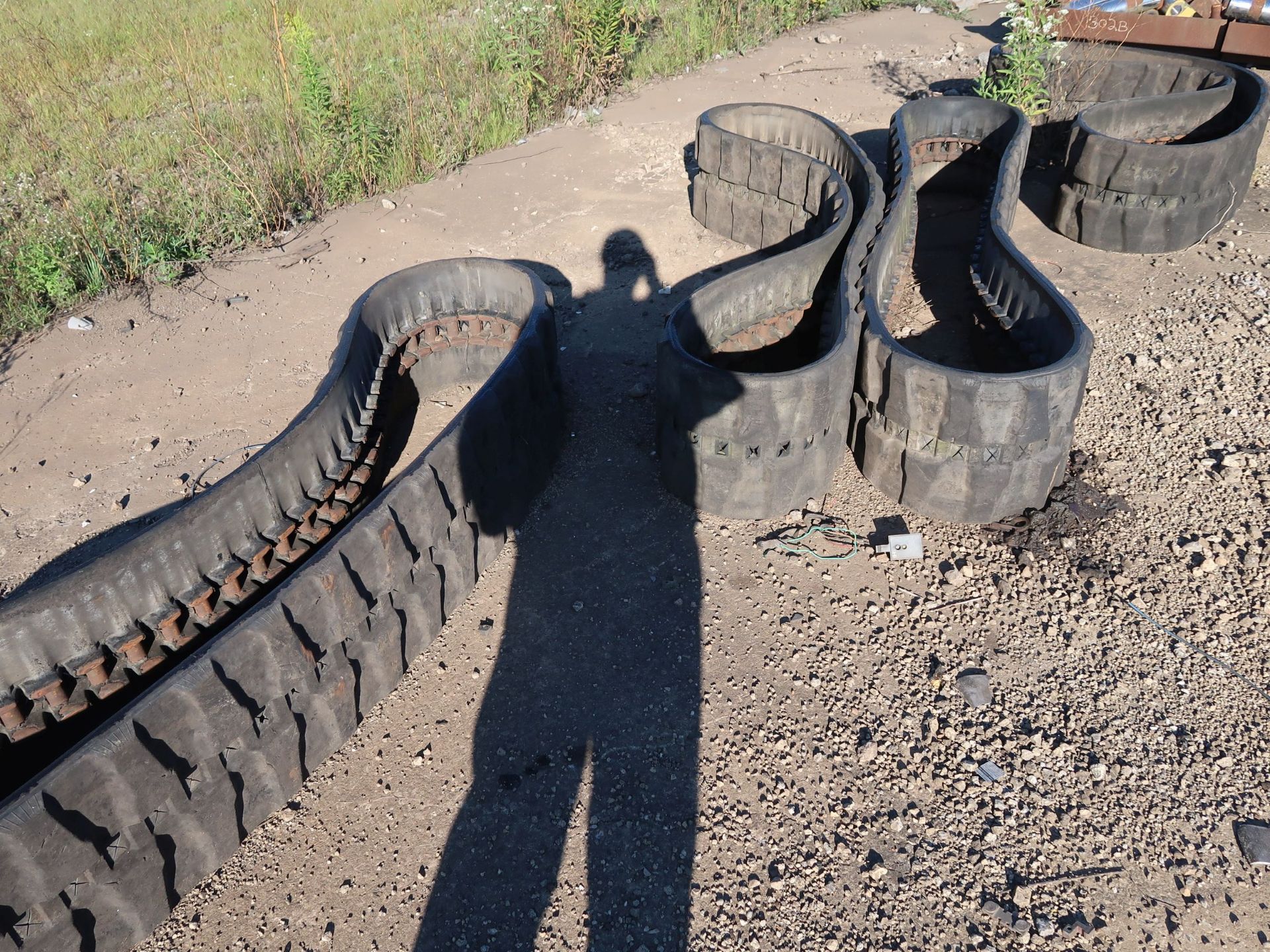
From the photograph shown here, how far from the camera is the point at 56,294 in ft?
25.1

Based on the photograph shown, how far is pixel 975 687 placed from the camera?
452 cm

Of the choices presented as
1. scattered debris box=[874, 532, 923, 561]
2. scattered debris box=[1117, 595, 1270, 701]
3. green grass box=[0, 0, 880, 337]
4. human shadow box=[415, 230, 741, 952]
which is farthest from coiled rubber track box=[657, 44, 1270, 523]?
green grass box=[0, 0, 880, 337]

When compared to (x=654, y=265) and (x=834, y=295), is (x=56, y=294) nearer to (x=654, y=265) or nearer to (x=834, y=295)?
(x=654, y=265)

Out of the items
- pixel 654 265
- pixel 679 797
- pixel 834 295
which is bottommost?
pixel 679 797

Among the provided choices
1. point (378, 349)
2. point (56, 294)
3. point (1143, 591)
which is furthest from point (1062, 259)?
point (56, 294)

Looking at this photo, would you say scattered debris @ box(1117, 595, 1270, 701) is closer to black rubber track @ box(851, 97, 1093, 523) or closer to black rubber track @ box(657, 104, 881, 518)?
black rubber track @ box(851, 97, 1093, 523)

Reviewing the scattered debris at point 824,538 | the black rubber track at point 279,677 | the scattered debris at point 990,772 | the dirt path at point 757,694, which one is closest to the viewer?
the black rubber track at point 279,677

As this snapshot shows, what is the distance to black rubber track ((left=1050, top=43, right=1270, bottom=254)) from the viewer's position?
24.7 ft

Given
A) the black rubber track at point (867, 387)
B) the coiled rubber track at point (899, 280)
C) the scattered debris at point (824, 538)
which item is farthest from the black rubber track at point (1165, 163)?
the scattered debris at point (824, 538)

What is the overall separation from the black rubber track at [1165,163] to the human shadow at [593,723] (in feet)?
15.1

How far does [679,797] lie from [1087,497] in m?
3.24

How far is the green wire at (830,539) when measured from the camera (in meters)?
5.25

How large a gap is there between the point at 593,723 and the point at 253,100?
31.7 feet

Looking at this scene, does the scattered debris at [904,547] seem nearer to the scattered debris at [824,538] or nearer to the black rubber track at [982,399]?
the scattered debris at [824,538]
